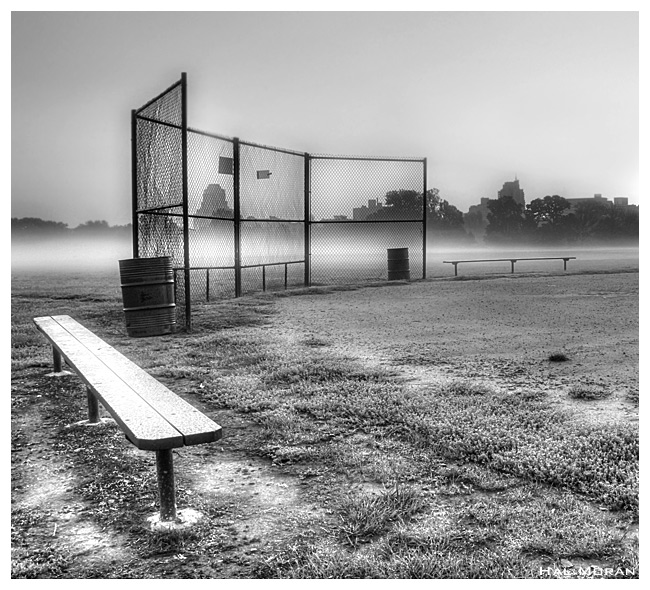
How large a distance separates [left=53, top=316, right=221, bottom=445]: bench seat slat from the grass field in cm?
50

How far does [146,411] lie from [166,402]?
0.15 metres

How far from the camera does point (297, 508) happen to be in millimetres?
3209

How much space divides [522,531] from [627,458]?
1.20m

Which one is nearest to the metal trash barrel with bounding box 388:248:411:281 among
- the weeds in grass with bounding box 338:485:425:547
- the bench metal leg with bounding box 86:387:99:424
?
the bench metal leg with bounding box 86:387:99:424

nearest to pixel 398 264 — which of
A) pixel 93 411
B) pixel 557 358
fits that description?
pixel 557 358

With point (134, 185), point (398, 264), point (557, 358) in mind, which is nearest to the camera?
point (557, 358)

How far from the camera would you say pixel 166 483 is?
9.96 feet

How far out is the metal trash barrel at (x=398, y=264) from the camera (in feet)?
60.1

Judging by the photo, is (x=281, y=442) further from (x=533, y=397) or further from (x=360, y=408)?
(x=533, y=397)

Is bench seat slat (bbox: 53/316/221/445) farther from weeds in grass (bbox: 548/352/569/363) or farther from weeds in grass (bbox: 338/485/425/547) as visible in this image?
weeds in grass (bbox: 548/352/569/363)

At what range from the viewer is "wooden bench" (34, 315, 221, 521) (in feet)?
9.19

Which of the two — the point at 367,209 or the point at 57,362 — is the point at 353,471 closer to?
the point at 57,362

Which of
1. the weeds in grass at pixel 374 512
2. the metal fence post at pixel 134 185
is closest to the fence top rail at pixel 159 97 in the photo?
the metal fence post at pixel 134 185
